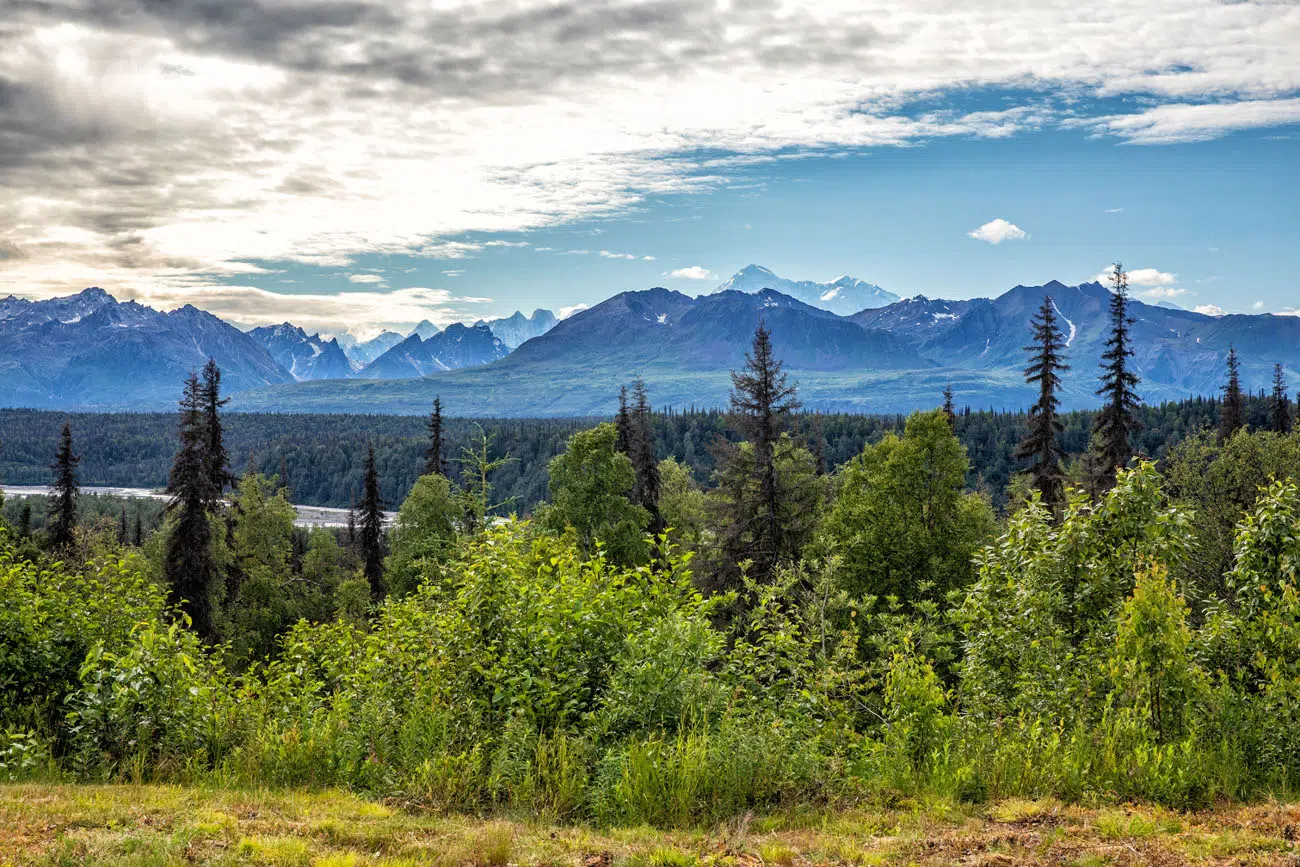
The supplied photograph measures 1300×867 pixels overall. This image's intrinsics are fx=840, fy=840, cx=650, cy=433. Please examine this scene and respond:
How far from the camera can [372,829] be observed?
7328mm

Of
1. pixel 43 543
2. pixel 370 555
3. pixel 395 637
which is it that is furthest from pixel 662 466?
pixel 395 637

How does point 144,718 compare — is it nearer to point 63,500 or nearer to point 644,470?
point 644,470

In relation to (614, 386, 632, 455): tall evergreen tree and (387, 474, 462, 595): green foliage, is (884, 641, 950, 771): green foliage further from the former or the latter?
(614, 386, 632, 455): tall evergreen tree

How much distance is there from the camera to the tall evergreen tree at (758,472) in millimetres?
31594

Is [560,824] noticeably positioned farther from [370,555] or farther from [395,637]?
[370,555]

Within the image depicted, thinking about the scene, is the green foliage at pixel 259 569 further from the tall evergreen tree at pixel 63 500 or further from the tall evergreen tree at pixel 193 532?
the tall evergreen tree at pixel 63 500

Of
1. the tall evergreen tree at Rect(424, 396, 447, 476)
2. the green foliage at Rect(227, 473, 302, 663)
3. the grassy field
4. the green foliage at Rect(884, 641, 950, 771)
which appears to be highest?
the tall evergreen tree at Rect(424, 396, 447, 476)

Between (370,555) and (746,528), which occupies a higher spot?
(746,528)

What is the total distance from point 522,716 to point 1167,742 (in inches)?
264

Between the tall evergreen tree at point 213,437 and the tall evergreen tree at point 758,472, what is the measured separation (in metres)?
25.3

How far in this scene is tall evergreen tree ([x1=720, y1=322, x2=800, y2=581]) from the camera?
31594 millimetres

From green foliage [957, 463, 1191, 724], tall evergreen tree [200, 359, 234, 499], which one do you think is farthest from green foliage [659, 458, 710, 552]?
green foliage [957, 463, 1191, 724]

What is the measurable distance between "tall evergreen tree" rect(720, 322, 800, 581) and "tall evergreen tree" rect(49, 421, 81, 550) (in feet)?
128

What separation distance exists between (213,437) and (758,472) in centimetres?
2836
